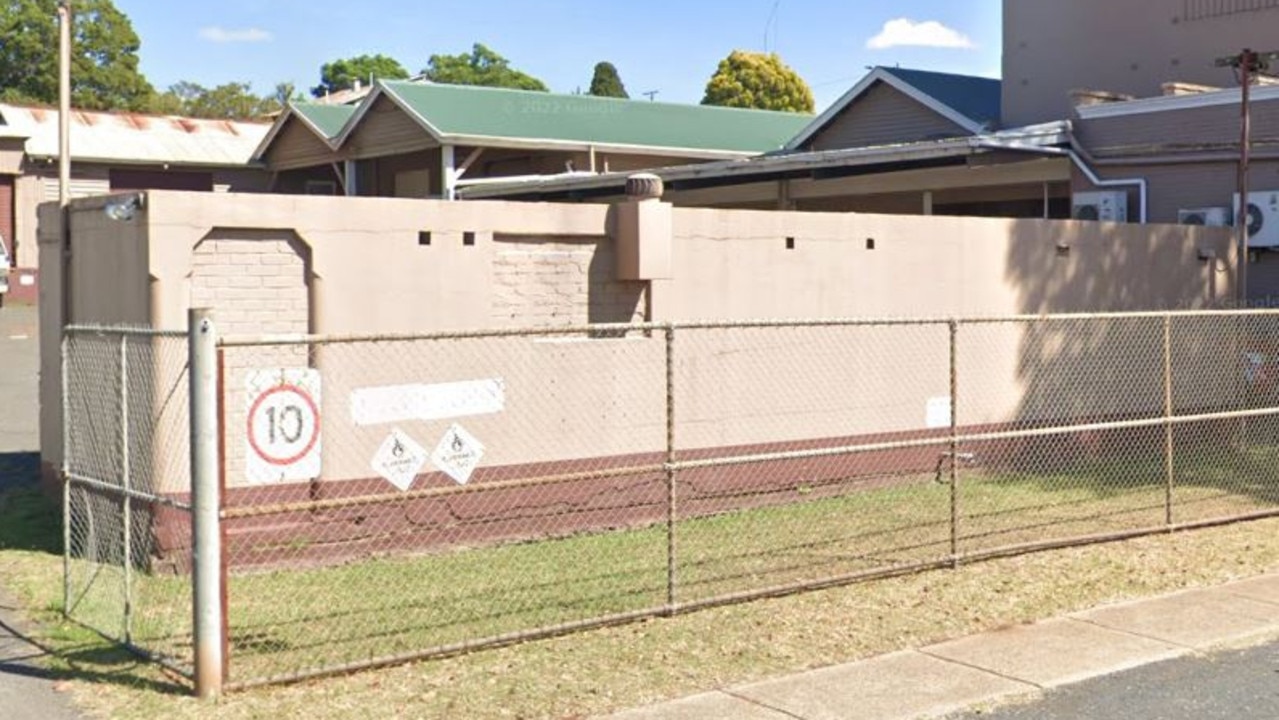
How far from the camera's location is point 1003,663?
7.63 m

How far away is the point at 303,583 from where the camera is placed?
31.3ft

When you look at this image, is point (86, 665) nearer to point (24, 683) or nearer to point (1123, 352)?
point (24, 683)

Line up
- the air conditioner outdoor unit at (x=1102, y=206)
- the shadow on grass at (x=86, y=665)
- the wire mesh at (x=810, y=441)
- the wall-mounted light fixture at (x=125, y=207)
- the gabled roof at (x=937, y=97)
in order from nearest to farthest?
the shadow on grass at (x=86, y=665), the wall-mounted light fixture at (x=125, y=207), the wire mesh at (x=810, y=441), the air conditioner outdoor unit at (x=1102, y=206), the gabled roof at (x=937, y=97)

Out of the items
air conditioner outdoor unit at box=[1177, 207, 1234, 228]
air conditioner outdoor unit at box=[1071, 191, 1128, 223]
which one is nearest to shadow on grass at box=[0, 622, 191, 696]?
air conditioner outdoor unit at box=[1177, 207, 1234, 228]

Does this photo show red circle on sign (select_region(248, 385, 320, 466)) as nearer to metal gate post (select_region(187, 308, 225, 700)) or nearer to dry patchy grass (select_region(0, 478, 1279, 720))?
metal gate post (select_region(187, 308, 225, 700))

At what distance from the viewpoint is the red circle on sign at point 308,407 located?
7637mm

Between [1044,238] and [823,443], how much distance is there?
3.82m

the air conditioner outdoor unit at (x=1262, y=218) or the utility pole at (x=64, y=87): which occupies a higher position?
the utility pole at (x=64, y=87)

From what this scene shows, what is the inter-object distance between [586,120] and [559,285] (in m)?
19.7

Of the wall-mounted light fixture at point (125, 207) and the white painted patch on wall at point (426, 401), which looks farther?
the white painted patch on wall at point (426, 401)

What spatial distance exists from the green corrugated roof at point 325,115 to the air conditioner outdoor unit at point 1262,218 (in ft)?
71.0

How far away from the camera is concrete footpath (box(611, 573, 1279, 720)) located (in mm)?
6828

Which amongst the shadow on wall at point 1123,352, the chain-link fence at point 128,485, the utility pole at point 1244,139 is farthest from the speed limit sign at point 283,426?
the utility pole at point 1244,139

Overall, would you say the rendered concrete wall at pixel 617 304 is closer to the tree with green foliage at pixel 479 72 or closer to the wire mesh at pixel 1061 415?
the wire mesh at pixel 1061 415
